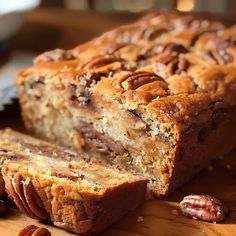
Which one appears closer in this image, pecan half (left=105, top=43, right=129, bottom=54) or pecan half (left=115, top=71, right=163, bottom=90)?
pecan half (left=115, top=71, right=163, bottom=90)

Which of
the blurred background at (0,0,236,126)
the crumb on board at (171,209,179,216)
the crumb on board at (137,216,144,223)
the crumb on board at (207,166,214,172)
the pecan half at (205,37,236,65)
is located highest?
the pecan half at (205,37,236,65)

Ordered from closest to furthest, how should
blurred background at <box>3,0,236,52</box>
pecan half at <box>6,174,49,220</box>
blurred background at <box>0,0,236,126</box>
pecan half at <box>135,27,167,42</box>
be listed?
pecan half at <box>6,174,49,220</box>, pecan half at <box>135,27,167,42</box>, blurred background at <box>0,0,236,126</box>, blurred background at <box>3,0,236,52</box>

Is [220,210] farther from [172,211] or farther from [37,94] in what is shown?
[37,94]

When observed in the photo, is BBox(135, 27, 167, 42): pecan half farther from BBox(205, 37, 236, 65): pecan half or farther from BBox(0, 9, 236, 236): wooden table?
BBox(0, 9, 236, 236): wooden table

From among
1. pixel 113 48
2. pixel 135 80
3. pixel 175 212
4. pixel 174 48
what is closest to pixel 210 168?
pixel 175 212

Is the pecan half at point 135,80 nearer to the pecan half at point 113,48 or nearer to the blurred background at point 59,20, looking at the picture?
the pecan half at point 113,48

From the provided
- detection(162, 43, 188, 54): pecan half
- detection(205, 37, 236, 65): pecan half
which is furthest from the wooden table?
detection(162, 43, 188, 54): pecan half
